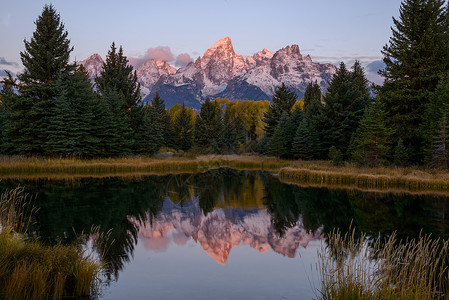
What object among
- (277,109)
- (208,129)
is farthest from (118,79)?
(277,109)

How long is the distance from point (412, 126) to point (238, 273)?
3167 centimetres

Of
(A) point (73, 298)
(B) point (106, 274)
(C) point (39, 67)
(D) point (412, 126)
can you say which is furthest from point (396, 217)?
(C) point (39, 67)

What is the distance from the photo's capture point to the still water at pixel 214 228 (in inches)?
328

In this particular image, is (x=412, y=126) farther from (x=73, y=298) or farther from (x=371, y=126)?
(x=73, y=298)

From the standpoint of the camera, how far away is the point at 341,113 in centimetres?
4441

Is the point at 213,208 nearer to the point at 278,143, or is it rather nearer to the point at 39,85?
the point at 39,85

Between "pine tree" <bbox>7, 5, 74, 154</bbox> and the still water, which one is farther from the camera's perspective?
"pine tree" <bbox>7, 5, 74, 154</bbox>

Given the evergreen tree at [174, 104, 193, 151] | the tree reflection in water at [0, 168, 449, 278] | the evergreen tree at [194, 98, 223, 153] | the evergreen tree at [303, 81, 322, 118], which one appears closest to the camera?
the tree reflection in water at [0, 168, 449, 278]

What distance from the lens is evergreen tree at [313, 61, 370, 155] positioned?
4441 centimetres

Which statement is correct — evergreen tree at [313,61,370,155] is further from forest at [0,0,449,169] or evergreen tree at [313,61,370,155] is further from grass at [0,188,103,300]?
grass at [0,188,103,300]

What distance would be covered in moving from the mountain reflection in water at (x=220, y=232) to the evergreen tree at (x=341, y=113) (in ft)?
98.2

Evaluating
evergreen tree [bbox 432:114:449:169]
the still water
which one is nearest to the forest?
evergreen tree [bbox 432:114:449:169]

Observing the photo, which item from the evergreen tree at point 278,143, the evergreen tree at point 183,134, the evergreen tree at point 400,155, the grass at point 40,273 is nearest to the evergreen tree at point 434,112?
the evergreen tree at point 400,155

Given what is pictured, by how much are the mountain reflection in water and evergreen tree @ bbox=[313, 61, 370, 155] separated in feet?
98.2
